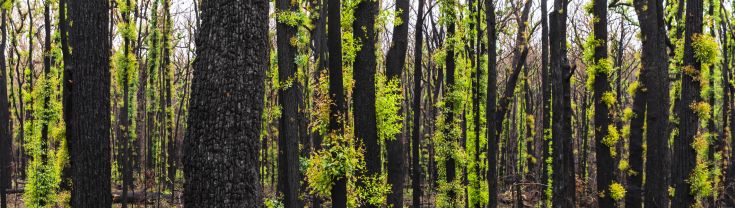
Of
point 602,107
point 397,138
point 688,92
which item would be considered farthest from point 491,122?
point 688,92

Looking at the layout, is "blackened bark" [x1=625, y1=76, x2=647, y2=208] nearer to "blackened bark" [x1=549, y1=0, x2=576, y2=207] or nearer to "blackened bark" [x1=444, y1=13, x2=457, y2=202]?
"blackened bark" [x1=549, y1=0, x2=576, y2=207]

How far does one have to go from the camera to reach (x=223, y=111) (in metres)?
4.97

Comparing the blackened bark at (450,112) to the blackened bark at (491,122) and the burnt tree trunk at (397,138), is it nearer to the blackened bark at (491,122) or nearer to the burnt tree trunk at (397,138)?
the blackened bark at (491,122)

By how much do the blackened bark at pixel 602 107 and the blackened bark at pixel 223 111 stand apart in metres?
10.4

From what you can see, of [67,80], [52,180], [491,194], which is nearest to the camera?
[67,80]

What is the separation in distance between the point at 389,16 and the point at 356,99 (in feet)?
7.84

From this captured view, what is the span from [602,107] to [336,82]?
6772 millimetres

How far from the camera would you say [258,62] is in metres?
5.21

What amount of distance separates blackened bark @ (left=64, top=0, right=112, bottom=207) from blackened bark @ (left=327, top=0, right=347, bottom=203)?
15.7 feet

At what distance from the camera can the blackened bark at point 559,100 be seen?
39.3 feet

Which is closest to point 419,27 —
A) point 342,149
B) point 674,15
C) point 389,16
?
point 389,16

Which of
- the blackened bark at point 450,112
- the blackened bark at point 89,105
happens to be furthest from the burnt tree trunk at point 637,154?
the blackened bark at point 89,105

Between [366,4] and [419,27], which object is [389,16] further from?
[419,27]

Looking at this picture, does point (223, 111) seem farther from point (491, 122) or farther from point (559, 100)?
point (491, 122)
